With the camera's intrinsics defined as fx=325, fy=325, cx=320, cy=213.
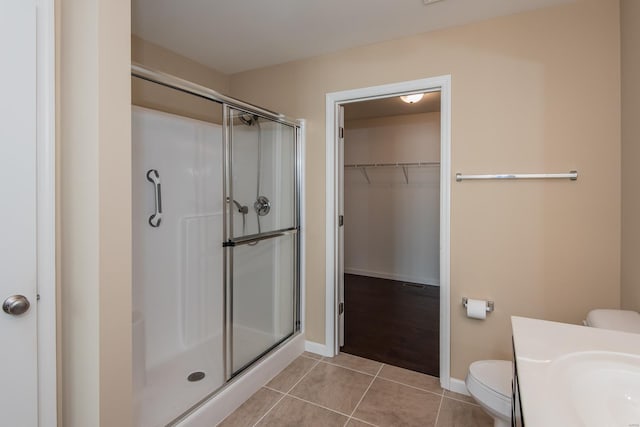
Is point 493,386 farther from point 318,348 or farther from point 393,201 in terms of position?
point 393,201

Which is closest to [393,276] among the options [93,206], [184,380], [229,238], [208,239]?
[208,239]

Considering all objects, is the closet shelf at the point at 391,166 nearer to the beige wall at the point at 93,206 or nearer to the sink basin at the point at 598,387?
the sink basin at the point at 598,387

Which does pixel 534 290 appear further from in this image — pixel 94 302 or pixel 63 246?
pixel 63 246

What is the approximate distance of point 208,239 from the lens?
94.8 inches

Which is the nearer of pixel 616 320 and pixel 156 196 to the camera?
pixel 616 320

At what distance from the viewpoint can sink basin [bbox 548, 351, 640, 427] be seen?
0.74 meters

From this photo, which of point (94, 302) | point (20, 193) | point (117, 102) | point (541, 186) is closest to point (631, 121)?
point (541, 186)

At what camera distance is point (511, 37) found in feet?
→ 6.32

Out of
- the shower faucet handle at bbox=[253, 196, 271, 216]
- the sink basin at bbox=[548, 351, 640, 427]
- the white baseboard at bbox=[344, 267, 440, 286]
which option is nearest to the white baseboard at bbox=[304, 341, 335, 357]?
the shower faucet handle at bbox=[253, 196, 271, 216]

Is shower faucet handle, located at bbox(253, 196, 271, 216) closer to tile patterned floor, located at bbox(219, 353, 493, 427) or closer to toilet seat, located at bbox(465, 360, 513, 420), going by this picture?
tile patterned floor, located at bbox(219, 353, 493, 427)

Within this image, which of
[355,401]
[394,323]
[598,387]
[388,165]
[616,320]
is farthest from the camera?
[388,165]

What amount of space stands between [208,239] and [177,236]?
212mm

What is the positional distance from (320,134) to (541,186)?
1.52 meters

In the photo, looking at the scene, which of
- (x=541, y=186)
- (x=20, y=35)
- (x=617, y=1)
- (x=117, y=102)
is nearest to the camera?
(x=20, y=35)
